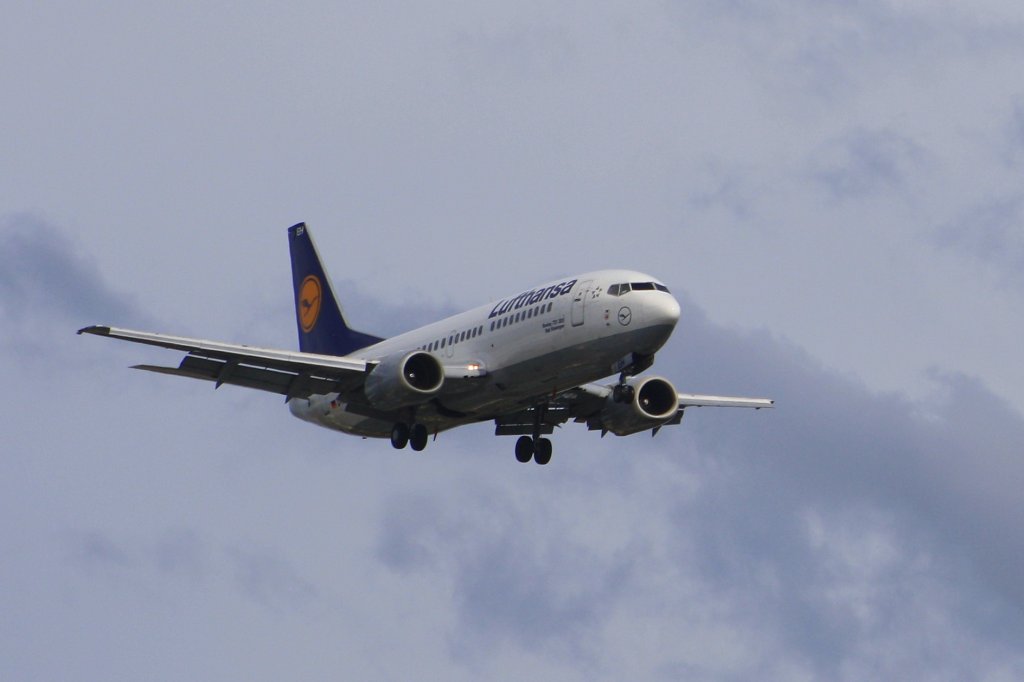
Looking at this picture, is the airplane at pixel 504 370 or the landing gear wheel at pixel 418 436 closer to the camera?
the airplane at pixel 504 370

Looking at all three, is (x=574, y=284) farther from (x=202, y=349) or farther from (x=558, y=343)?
(x=202, y=349)

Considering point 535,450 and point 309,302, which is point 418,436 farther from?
point 309,302

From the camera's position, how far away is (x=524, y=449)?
64.0m

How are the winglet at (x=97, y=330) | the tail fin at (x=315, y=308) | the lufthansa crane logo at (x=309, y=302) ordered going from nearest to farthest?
the winglet at (x=97, y=330), the tail fin at (x=315, y=308), the lufthansa crane logo at (x=309, y=302)

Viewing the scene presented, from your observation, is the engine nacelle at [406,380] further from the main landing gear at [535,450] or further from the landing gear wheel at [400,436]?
the main landing gear at [535,450]

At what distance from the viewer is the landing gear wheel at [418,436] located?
60688 mm

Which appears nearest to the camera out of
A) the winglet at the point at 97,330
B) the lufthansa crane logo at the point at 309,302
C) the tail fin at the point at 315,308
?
the winglet at the point at 97,330

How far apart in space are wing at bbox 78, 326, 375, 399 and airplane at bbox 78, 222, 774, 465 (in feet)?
0.15

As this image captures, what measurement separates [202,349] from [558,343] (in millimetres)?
11296

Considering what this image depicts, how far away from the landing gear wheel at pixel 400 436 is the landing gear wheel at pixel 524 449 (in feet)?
16.2

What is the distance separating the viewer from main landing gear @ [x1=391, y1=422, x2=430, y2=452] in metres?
60.7

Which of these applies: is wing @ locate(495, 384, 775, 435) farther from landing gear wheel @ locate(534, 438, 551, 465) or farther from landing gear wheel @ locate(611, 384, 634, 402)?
landing gear wheel @ locate(611, 384, 634, 402)

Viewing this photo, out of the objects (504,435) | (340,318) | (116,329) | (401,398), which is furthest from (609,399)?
(116,329)

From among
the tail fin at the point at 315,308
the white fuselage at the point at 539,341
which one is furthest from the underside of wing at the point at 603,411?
the tail fin at the point at 315,308
